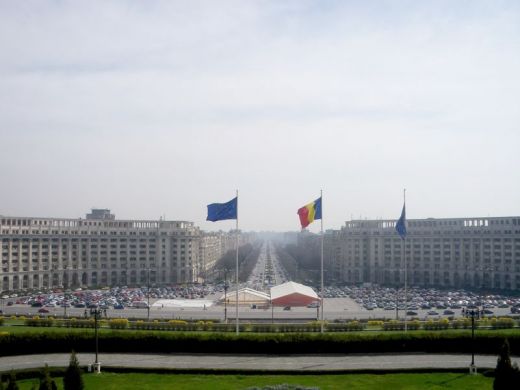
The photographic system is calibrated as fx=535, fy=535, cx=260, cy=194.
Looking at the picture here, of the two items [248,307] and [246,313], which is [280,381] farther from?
[248,307]

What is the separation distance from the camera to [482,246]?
97.4 m

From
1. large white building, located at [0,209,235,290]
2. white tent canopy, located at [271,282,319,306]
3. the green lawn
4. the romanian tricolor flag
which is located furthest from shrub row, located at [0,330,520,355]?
large white building, located at [0,209,235,290]

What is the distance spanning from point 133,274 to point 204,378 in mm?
78955

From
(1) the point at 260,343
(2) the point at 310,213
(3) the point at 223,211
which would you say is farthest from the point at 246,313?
(3) the point at 223,211

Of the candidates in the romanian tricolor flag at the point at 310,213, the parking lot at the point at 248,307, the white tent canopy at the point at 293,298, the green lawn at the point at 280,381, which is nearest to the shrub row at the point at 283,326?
the parking lot at the point at 248,307

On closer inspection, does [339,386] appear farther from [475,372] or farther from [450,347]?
[450,347]

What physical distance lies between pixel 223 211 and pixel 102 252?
73.4 meters

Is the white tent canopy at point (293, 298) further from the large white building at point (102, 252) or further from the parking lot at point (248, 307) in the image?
the large white building at point (102, 252)

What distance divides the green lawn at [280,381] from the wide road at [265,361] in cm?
144

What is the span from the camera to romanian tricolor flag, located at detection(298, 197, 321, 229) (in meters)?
38.1

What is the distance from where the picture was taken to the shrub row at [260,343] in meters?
36.4

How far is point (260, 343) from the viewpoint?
36406 millimetres

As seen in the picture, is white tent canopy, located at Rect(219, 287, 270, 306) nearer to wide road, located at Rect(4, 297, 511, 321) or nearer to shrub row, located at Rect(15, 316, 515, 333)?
wide road, located at Rect(4, 297, 511, 321)

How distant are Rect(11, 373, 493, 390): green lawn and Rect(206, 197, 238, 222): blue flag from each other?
11115 mm
